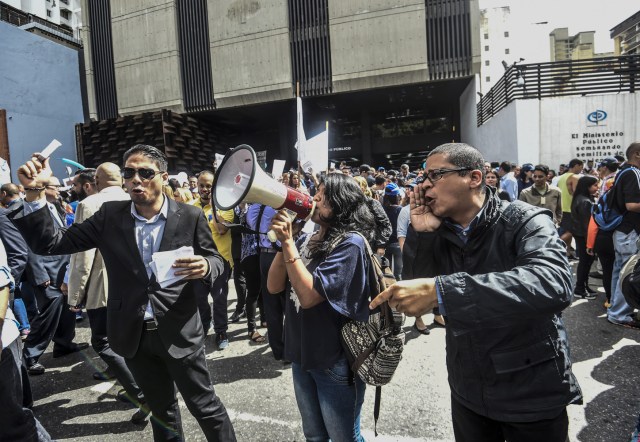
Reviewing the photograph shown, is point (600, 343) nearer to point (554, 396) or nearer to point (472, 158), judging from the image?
point (554, 396)

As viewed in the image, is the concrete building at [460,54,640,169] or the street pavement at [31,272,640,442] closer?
the street pavement at [31,272,640,442]

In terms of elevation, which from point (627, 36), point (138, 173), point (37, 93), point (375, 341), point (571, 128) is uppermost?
point (627, 36)

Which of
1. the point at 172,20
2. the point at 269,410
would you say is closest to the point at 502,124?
the point at 269,410

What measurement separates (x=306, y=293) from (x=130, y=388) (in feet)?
7.06

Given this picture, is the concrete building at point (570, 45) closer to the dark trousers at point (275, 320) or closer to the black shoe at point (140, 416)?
the dark trousers at point (275, 320)

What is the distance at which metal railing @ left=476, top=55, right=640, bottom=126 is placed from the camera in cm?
1129

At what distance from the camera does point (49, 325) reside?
159 inches

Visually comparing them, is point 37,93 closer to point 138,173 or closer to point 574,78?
point 138,173

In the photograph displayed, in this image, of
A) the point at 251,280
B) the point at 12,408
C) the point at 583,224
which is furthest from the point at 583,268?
the point at 12,408

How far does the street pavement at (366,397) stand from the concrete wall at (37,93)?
17062mm

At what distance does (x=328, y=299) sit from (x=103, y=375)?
3.11 m

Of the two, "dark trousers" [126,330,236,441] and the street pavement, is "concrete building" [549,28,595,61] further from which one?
"dark trousers" [126,330,236,441]

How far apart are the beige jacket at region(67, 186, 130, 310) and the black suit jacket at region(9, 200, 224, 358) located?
2.95 ft

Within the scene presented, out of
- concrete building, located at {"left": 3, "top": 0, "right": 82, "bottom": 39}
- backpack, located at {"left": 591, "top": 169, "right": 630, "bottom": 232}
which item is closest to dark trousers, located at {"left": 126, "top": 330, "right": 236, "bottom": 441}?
backpack, located at {"left": 591, "top": 169, "right": 630, "bottom": 232}
